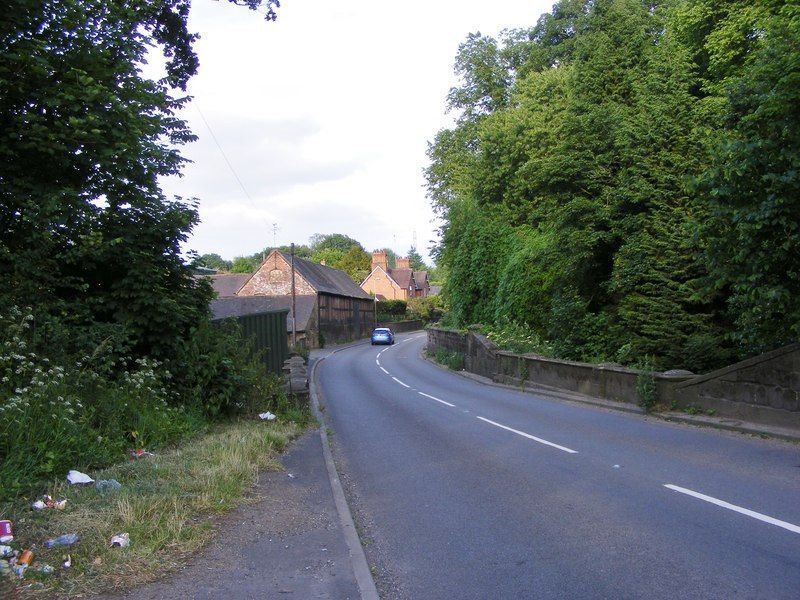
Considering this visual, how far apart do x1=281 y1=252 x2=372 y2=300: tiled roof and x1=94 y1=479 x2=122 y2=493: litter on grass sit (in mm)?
52774

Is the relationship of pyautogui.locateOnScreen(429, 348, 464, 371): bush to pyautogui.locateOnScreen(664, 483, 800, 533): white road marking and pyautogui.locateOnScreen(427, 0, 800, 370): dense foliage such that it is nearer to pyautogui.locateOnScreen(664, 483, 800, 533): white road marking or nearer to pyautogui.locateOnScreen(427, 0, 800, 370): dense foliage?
pyautogui.locateOnScreen(427, 0, 800, 370): dense foliage

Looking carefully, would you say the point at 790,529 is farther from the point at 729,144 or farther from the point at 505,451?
the point at 729,144

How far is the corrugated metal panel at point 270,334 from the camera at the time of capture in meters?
17.6

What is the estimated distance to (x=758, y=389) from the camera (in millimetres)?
11648

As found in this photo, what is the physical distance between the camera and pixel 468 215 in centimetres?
3700

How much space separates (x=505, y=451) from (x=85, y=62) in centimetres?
819

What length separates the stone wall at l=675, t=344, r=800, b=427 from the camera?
35.9 ft

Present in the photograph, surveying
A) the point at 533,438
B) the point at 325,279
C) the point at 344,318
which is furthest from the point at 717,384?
the point at 344,318

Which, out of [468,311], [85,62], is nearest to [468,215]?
[468,311]

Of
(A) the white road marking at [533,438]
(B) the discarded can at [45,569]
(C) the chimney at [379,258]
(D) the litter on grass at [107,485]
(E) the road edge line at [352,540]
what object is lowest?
(E) the road edge line at [352,540]

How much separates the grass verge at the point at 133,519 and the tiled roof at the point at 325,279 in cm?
5208

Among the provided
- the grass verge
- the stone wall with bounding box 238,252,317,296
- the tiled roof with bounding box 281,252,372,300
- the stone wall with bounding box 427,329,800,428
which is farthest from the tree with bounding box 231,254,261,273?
the grass verge

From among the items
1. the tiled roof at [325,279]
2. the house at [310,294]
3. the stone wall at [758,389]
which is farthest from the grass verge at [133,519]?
the tiled roof at [325,279]

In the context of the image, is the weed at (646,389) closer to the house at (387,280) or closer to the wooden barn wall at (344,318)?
the wooden barn wall at (344,318)
